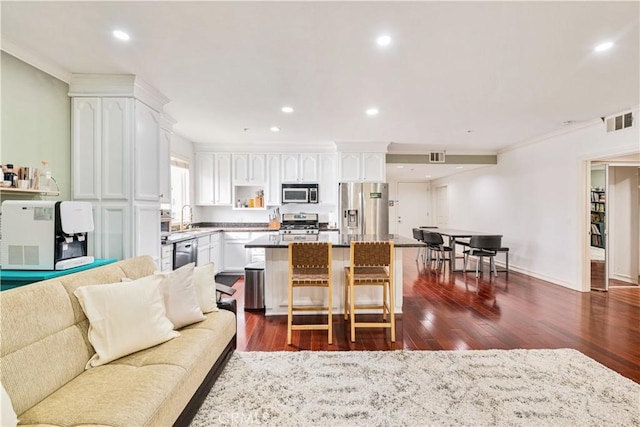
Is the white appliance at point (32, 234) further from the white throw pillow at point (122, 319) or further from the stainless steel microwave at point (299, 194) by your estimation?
the stainless steel microwave at point (299, 194)

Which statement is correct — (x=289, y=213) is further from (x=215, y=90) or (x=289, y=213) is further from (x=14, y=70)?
(x=14, y=70)

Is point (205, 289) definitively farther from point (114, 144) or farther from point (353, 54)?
point (353, 54)

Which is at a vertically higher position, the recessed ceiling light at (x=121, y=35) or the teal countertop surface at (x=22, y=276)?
the recessed ceiling light at (x=121, y=35)

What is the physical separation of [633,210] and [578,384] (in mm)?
4964

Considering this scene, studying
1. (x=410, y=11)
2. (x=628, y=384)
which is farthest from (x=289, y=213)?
(x=628, y=384)

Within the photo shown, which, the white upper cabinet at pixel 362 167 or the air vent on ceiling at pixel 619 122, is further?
the white upper cabinet at pixel 362 167

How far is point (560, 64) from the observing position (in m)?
2.71

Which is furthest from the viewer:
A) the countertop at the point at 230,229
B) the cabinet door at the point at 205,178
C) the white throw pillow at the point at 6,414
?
→ the cabinet door at the point at 205,178

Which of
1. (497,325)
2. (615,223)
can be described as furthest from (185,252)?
(615,223)

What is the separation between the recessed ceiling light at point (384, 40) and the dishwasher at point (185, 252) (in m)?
3.55

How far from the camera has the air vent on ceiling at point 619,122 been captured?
397 cm

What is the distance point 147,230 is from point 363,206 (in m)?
3.82

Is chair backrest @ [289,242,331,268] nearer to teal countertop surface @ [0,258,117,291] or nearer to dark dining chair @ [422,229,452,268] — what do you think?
teal countertop surface @ [0,258,117,291]

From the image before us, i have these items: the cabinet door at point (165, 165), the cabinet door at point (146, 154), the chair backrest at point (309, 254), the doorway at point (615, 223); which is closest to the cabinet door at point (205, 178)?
the cabinet door at point (165, 165)
